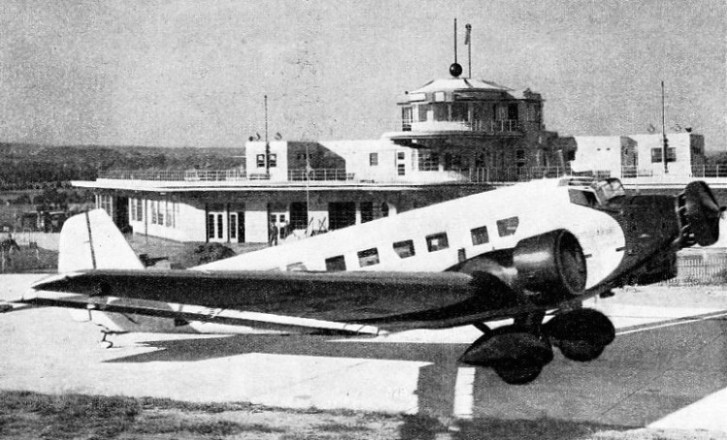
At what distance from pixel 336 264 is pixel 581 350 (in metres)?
5.28

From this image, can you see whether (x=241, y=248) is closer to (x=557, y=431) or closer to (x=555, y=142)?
(x=555, y=142)

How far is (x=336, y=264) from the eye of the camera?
16.5m

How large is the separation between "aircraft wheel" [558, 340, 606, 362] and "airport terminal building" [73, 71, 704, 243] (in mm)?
29369

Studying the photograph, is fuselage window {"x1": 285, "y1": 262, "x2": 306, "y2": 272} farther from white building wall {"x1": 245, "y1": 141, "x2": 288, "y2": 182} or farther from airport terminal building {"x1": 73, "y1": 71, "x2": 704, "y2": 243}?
white building wall {"x1": 245, "y1": 141, "x2": 288, "y2": 182}

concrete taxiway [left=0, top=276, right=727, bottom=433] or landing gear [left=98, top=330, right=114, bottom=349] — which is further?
landing gear [left=98, top=330, right=114, bottom=349]

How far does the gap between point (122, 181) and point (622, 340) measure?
44.1 m

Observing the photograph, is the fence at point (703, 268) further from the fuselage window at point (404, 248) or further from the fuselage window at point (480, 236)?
the fuselage window at point (404, 248)

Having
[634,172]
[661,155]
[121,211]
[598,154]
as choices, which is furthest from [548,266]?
[121,211]

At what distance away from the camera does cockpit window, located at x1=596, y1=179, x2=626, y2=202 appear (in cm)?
1523

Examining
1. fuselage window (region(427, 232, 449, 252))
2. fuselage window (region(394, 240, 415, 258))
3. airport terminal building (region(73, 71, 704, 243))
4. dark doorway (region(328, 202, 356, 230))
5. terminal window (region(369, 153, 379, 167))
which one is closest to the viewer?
fuselage window (region(427, 232, 449, 252))

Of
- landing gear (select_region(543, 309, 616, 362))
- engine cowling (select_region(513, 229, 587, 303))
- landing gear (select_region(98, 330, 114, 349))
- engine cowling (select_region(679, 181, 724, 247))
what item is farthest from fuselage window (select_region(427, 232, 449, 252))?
landing gear (select_region(98, 330, 114, 349))

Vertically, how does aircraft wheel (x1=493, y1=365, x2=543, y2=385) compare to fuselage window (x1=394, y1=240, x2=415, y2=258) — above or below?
below

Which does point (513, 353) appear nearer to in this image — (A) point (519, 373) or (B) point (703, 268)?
(A) point (519, 373)

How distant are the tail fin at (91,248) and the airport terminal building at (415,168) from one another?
26605 mm
